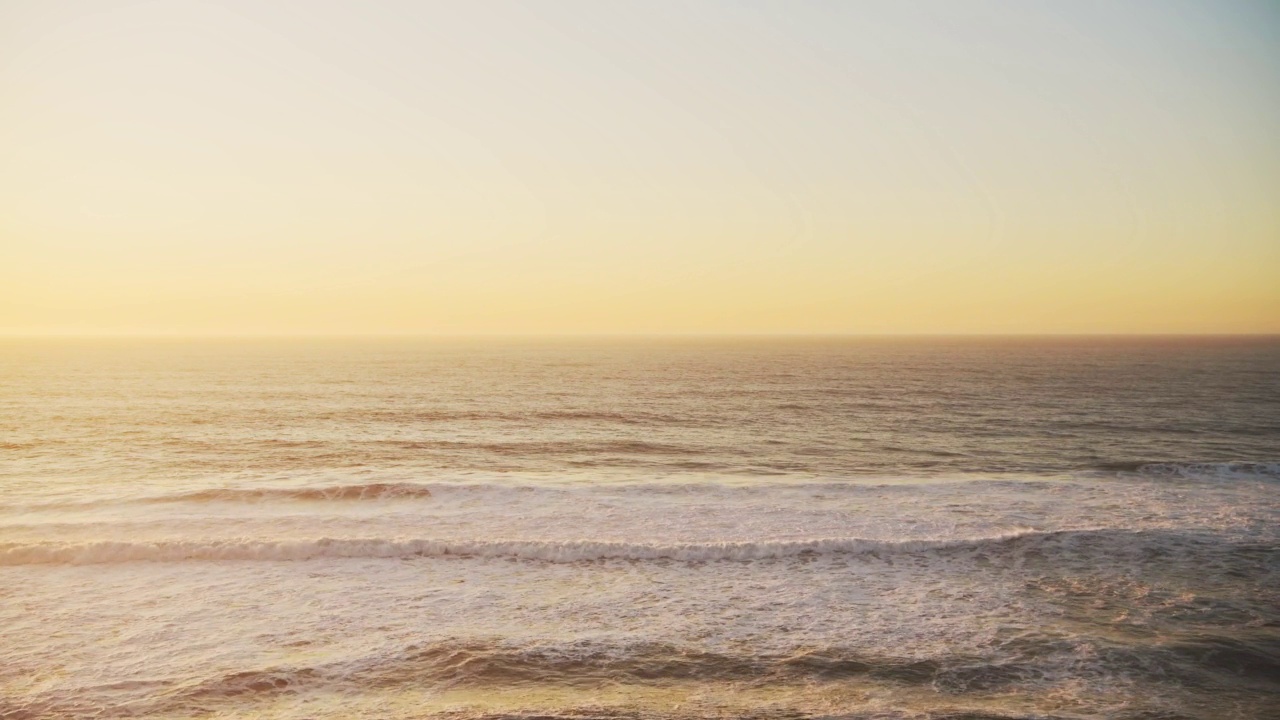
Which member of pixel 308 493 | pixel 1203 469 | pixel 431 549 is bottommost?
pixel 431 549

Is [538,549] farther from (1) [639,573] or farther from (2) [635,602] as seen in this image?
(2) [635,602]

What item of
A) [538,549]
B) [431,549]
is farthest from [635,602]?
[431,549]

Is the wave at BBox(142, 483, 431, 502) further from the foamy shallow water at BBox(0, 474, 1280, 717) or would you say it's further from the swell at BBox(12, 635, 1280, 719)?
the swell at BBox(12, 635, 1280, 719)

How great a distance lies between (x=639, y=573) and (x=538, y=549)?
127 inches

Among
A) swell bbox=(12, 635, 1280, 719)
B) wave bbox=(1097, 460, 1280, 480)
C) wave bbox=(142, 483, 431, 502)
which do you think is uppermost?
wave bbox=(1097, 460, 1280, 480)

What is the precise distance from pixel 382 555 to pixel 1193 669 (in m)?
18.7

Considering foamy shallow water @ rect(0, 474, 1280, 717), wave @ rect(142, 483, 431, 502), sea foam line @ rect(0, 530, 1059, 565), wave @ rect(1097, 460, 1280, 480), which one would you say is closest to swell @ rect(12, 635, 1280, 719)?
foamy shallow water @ rect(0, 474, 1280, 717)

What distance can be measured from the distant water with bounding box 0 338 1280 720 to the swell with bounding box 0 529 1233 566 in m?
0.09

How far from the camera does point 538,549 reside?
20125 millimetres

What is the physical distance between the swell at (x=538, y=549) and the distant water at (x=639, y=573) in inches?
3.6

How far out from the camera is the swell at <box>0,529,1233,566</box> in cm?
1975

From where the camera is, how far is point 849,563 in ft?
63.5

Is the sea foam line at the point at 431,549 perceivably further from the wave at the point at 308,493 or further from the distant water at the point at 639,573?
the wave at the point at 308,493

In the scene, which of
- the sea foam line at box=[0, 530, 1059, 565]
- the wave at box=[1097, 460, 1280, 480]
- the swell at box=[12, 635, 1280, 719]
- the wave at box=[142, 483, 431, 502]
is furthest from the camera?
the wave at box=[1097, 460, 1280, 480]
